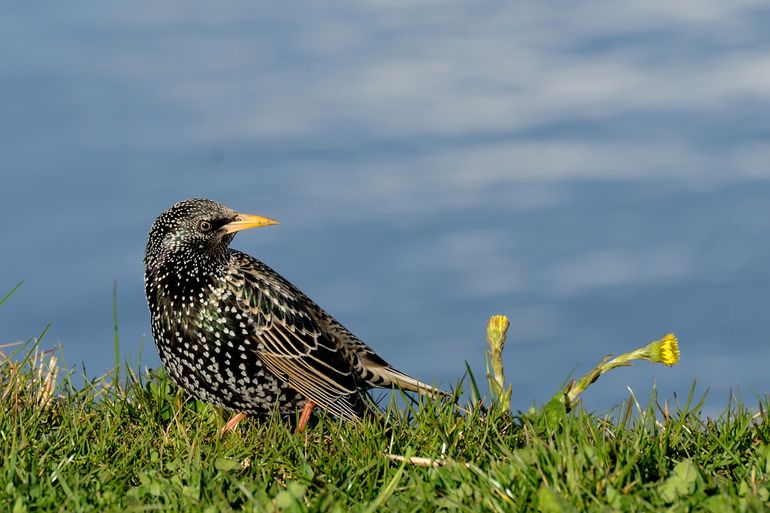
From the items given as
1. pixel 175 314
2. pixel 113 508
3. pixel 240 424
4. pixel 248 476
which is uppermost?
pixel 175 314

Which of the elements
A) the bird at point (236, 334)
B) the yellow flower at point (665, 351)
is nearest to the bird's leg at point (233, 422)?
the bird at point (236, 334)

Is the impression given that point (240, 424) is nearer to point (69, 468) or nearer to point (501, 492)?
point (69, 468)

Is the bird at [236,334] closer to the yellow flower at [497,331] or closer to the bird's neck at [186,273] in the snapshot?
the bird's neck at [186,273]

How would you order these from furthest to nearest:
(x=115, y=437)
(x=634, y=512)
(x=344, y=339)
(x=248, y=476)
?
(x=344, y=339)
(x=115, y=437)
(x=248, y=476)
(x=634, y=512)

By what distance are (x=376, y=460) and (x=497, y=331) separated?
141 cm

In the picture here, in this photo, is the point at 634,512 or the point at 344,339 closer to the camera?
the point at 634,512

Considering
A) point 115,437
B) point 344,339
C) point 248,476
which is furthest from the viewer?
point 344,339

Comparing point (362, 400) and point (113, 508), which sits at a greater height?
point (362, 400)

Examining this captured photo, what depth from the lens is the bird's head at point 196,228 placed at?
7934 mm

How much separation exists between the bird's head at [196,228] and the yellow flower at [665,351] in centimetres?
284

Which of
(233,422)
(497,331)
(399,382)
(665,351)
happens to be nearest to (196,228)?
(233,422)

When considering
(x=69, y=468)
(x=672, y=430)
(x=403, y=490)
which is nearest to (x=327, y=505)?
(x=403, y=490)

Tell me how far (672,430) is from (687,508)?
1.62m

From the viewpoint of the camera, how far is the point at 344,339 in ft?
27.1
